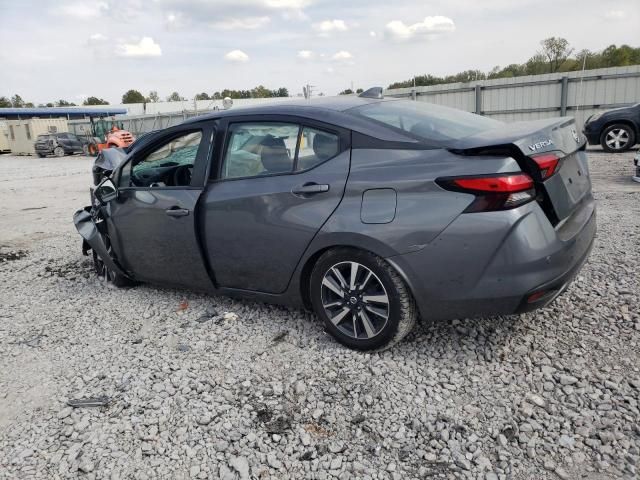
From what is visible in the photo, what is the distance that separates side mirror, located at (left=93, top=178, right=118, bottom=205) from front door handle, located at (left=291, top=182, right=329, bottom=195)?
1967 millimetres

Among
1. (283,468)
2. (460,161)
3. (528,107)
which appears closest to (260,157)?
(460,161)

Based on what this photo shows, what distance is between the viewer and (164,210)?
151 inches

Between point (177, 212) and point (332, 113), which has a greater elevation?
point (332, 113)

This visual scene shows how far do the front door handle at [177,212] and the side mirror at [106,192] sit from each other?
823 millimetres

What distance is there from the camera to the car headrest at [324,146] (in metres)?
3.10

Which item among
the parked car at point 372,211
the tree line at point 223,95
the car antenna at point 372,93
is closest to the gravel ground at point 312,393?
the parked car at point 372,211

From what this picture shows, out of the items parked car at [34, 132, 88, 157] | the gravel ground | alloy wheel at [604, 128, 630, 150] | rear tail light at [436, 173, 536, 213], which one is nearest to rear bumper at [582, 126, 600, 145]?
alloy wheel at [604, 128, 630, 150]

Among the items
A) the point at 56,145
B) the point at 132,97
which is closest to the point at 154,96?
the point at 132,97

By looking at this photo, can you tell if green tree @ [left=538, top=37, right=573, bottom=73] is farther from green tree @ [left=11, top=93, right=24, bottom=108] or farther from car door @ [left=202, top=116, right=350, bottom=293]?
green tree @ [left=11, top=93, right=24, bottom=108]

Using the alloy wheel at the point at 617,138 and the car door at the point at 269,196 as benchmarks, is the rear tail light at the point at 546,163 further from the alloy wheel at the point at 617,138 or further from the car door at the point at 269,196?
the alloy wheel at the point at 617,138

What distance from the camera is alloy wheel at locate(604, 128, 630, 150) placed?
12344mm

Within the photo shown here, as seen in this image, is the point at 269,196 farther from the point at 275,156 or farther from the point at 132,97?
the point at 132,97

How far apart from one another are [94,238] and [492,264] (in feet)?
12.1

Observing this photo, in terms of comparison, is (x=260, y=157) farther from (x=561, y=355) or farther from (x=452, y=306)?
(x=561, y=355)
